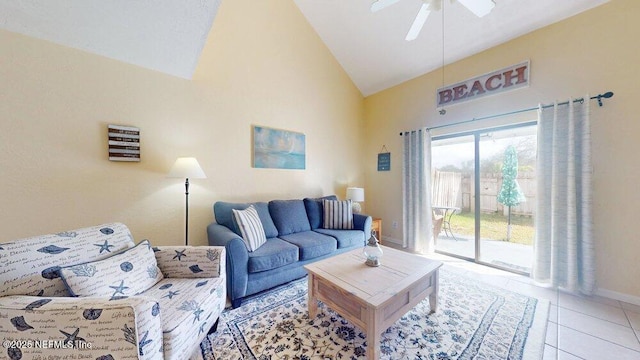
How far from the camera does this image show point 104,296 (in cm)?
116

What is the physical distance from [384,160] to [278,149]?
198 centimetres

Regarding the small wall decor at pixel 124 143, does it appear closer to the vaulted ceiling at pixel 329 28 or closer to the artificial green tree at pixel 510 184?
the vaulted ceiling at pixel 329 28

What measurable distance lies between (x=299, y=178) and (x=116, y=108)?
2.25 metres

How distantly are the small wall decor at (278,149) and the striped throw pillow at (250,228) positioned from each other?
93cm

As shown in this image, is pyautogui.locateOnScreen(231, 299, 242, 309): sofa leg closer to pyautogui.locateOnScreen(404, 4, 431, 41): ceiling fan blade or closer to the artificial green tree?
pyautogui.locateOnScreen(404, 4, 431, 41): ceiling fan blade

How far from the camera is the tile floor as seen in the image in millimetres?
1459

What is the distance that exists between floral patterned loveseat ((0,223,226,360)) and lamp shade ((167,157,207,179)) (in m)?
0.69

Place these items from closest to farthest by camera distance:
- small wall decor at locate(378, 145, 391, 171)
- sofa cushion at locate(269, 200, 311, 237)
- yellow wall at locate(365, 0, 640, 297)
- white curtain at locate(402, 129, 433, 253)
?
yellow wall at locate(365, 0, 640, 297)
sofa cushion at locate(269, 200, 311, 237)
white curtain at locate(402, 129, 433, 253)
small wall decor at locate(378, 145, 391, 171)

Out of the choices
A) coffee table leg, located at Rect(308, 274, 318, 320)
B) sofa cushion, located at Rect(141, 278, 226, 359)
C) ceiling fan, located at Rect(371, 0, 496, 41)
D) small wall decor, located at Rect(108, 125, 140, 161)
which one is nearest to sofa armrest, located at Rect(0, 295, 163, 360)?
sofa cushion, located at Rect(141, 278, 226, 359)

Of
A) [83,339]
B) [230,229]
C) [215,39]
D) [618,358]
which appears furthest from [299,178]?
[618,358]

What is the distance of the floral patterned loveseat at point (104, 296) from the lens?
92 cm

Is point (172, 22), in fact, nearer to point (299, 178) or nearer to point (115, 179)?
point (115, 179)

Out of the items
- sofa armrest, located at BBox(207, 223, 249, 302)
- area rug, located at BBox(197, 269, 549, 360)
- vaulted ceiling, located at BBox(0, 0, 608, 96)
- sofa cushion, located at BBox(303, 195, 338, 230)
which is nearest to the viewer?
area rug, located at BBox(197, 269, 549, 360)

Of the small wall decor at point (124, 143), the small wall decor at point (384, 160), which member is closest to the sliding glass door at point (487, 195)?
the small wall decor at point (384, 160)
